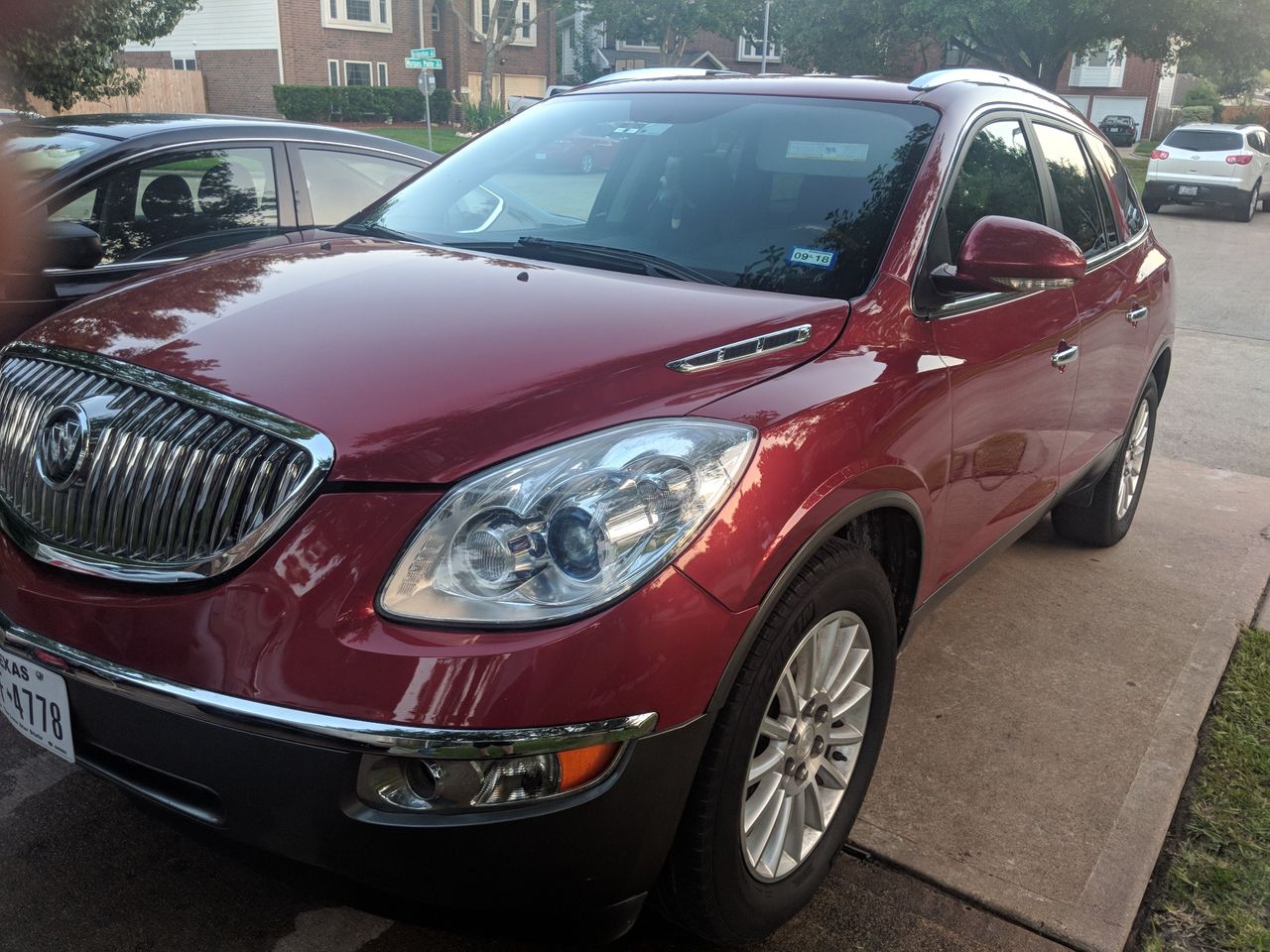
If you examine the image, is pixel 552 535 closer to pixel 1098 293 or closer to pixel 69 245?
pixel 1098 293

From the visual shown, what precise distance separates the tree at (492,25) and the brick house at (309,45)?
0.66 ft

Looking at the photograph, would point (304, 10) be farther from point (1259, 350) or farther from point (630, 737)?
point (630, 737)

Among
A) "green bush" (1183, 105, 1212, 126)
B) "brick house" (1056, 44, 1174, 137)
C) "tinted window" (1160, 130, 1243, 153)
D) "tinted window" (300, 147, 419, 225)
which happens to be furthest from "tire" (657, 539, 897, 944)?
"brick house" (1056, 44, 1174, 137)

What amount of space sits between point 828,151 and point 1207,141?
2240 cm

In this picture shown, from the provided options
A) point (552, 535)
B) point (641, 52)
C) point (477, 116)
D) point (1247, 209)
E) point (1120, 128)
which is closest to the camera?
point (552, 535)

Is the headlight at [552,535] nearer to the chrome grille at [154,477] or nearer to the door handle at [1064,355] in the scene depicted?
the chrome grille at [154,477]

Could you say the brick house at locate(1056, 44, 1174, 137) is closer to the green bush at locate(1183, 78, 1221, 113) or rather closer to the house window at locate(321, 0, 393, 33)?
the green bush at locate(1183, 78, 1221, 113)

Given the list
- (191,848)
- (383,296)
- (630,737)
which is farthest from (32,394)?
(630,737)

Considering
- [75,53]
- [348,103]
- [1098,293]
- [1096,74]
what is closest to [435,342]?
[1098,293]

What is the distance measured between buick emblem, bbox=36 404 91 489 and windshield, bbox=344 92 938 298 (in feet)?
3.96

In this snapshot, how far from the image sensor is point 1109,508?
4715 millimetres

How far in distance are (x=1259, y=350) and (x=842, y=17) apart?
29.9m

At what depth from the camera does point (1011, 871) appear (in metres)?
2.69

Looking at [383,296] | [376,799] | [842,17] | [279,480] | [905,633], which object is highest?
[842,17]
